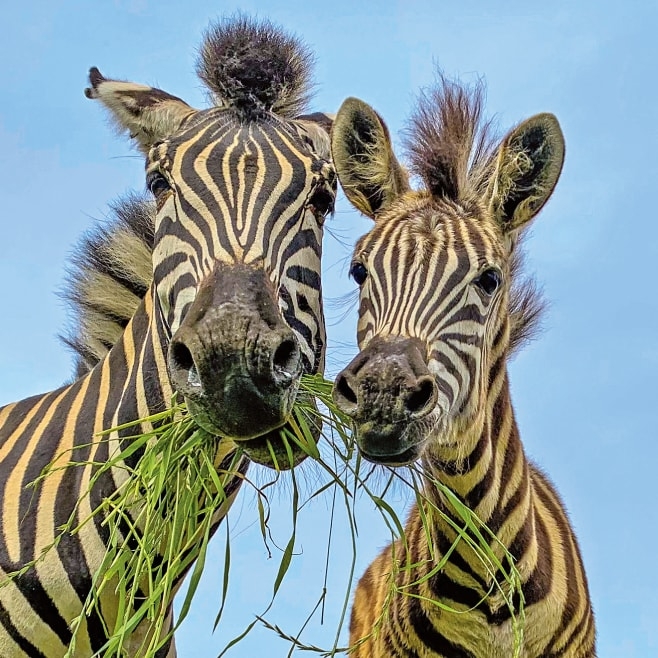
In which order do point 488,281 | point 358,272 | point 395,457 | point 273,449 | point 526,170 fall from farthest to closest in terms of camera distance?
point 526,170, point 358,272, point 488,281, point 395,457, point 273,449

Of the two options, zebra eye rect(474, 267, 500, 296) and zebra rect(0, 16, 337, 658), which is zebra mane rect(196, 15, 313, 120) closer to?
zebra rect(0, 16, 337, 658)

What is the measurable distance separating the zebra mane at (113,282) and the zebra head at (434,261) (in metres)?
1.45

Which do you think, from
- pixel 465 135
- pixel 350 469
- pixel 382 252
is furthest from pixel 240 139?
pixel 465 135

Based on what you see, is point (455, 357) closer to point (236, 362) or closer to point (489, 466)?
point (489, 466)

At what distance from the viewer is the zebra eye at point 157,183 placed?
4.95 meters

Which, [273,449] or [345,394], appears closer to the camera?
[273,449]

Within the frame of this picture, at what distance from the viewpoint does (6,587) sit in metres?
4.56

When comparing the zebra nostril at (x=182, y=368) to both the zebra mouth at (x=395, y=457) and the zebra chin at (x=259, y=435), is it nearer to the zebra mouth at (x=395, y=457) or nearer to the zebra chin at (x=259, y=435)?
the zebra chin at (x=259, y=435)

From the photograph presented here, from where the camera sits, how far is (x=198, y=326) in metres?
3.82

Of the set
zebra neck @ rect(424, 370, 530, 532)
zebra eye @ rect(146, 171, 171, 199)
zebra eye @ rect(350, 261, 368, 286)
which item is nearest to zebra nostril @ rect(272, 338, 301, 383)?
zebra eye @ rect(146, 171, 171, 199)

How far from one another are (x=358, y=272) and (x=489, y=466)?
1.50 m

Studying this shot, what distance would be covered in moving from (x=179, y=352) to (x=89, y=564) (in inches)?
52.9

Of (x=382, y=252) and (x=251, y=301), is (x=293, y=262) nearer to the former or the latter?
(x=251, y=301)

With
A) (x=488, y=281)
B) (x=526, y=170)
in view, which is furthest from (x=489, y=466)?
(x=526, y=170)
